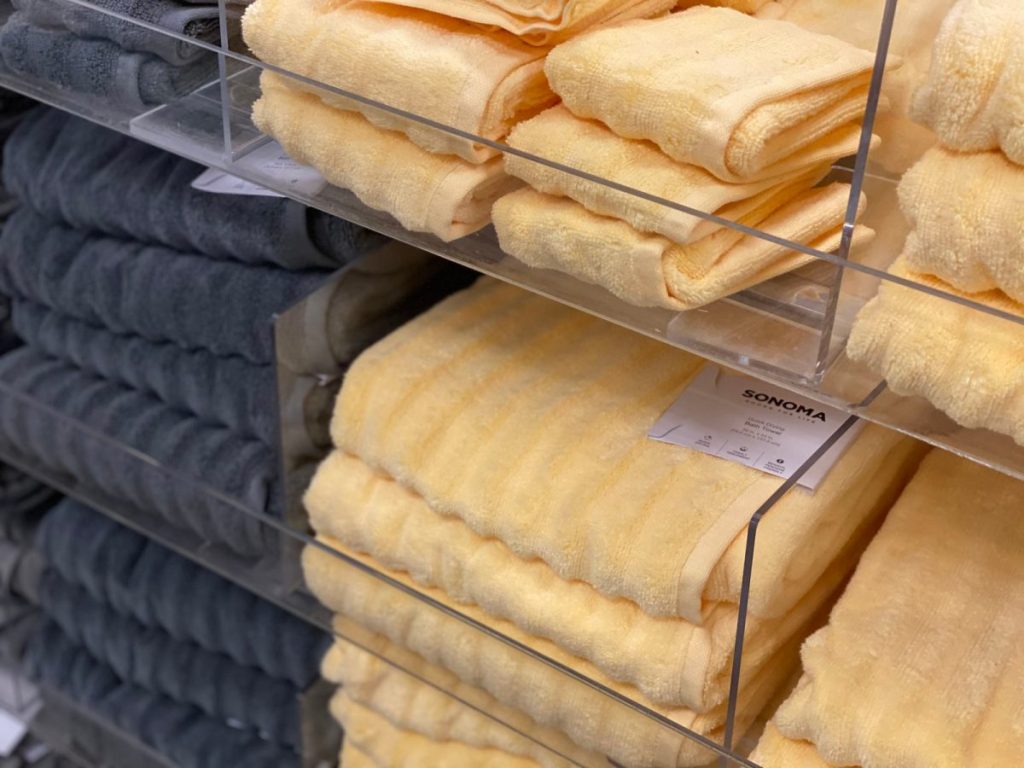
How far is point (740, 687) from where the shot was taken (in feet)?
2.46

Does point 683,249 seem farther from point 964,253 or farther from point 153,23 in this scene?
point 153,23

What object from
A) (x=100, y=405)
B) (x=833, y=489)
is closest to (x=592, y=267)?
(x=833, y=489)

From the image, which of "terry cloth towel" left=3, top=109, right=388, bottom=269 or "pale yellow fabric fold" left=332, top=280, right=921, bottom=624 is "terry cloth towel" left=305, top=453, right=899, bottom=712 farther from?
"terry cloth towel" left=3, top=109, right=388, bottom=269

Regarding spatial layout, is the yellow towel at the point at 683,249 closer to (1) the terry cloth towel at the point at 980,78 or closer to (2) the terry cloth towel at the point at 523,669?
(1) the terry cloth towel at the point at 980,78

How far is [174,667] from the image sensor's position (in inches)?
46.9

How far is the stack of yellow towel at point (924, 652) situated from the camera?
0.66 metres

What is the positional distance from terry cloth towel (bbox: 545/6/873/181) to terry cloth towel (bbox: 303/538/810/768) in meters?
0.33

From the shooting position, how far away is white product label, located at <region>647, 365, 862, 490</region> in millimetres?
755

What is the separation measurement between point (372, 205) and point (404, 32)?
4.0 inches

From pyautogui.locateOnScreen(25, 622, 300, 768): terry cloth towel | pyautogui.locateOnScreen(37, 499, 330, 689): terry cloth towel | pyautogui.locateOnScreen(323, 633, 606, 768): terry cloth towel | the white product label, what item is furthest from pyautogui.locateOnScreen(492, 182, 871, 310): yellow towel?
pyautogui.locateOnScreen(25, 622, 300, 768): terry cloth towel

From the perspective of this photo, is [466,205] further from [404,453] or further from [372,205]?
[404,453]

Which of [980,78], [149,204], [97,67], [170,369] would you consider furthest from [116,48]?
[980,78]

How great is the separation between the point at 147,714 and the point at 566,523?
64 cm

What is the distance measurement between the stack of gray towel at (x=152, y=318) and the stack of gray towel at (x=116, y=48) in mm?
116
